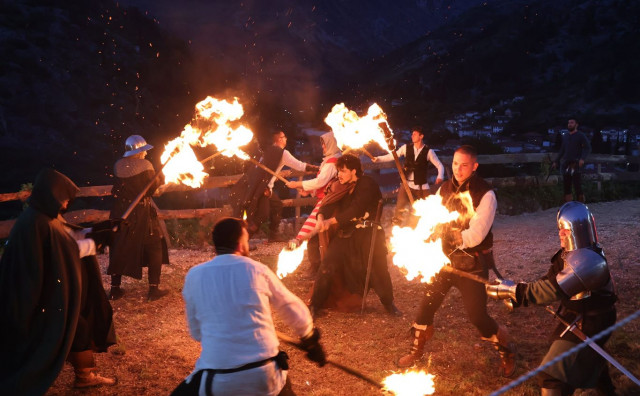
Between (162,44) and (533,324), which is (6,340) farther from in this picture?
(162,44)

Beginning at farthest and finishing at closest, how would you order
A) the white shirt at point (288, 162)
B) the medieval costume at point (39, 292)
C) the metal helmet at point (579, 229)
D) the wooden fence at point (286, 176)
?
1. the white shirt at point (288, 162)
2. the wooden fence at point (286, 176)
3. the medieval costume at point (39, 292)
4. the metal helmet at point (579, 229)

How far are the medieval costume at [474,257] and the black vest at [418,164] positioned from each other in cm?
467

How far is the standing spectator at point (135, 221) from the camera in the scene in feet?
23.5

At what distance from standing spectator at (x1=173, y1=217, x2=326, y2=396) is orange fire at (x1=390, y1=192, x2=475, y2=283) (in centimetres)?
205

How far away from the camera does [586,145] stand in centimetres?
Answer: 1263

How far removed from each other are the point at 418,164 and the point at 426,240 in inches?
188

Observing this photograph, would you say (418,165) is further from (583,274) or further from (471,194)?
(583,274)

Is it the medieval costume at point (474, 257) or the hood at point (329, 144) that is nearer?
the medieval costume at point (474, 257)

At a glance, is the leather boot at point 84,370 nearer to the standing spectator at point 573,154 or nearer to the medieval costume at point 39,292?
the medieval costume at point 39,292

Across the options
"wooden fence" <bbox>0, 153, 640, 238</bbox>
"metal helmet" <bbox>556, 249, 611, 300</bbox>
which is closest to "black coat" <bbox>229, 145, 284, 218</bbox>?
"wooden fence" <bbox>0, 153, 640, 238</bbox>

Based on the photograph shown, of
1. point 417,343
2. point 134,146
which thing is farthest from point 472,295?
point 134,146

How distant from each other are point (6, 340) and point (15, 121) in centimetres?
4006

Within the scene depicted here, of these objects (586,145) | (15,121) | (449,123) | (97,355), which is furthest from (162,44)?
(97,355)

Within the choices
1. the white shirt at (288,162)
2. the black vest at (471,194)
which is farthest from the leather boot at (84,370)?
the white shirt at (288,162)
